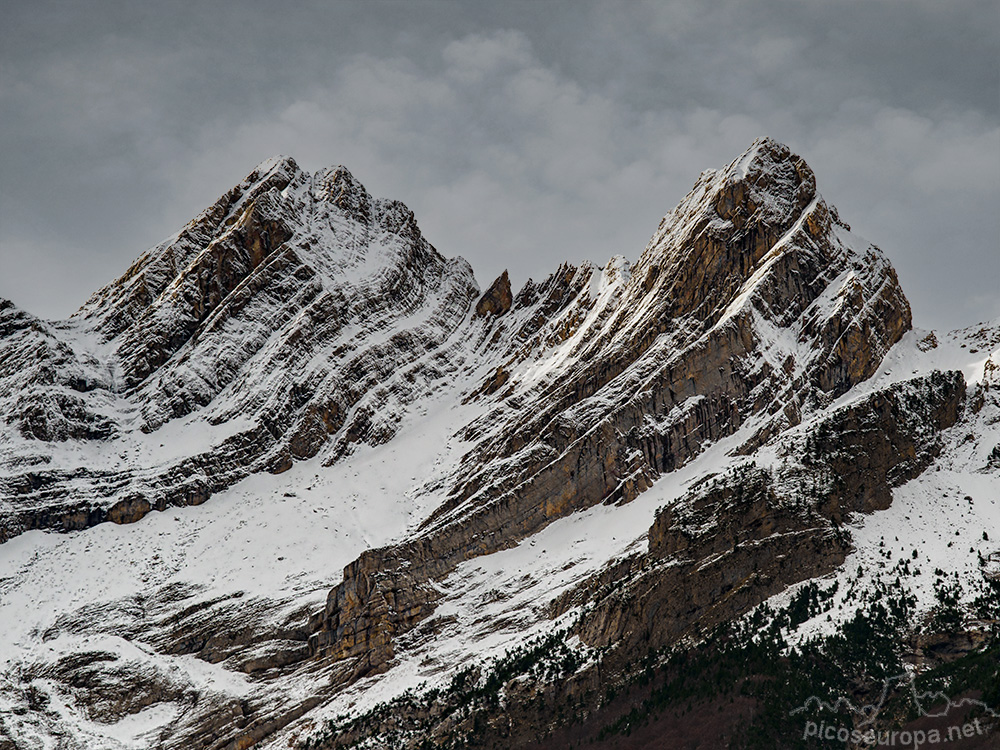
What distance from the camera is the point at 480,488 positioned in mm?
151375

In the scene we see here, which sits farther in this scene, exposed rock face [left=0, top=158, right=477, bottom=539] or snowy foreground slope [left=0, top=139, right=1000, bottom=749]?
exposed rock face [left=0, top=158, right=477, bottom=539]

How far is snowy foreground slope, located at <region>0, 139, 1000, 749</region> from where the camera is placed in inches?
4572

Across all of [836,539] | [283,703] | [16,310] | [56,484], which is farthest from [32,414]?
[836,539]

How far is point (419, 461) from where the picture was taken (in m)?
166

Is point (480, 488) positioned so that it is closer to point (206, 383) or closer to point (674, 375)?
point (674, 375)

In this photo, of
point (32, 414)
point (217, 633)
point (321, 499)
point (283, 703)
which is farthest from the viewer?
point (32, 414)

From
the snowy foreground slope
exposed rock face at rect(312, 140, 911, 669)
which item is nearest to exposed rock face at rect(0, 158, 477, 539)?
the snowy foreground slope

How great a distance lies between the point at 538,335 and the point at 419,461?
104 ft

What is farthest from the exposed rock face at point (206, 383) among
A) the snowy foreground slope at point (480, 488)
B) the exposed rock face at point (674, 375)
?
the exposed rock face at point (674, 375)

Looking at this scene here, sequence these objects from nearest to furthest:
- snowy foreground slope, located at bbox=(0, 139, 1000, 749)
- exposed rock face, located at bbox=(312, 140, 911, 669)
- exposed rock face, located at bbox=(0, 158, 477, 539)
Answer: snowy foreground slope, located at bbox=(0, 139, 1000, 749), exposed rock face, located at bbox=(312, 140, 911, 669), exposed rock face, located at bbox=(0, 158, 477, 539)

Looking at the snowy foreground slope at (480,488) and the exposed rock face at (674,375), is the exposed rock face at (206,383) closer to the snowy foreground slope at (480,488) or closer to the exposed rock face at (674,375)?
the snowy foreground slope at (480,488)

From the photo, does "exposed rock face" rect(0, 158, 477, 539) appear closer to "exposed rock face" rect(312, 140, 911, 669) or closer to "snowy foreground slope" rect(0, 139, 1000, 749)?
"snowy foreground slope" rect(0, 139, 1000, 749)

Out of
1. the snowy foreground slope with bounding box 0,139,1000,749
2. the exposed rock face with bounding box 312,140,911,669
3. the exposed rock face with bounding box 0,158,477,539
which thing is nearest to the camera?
the snowy foreground slope with bounding box 0,139,1000,749

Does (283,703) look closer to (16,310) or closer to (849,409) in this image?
(849,409)
